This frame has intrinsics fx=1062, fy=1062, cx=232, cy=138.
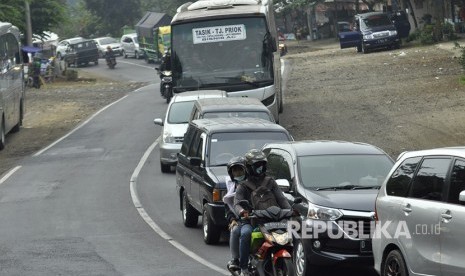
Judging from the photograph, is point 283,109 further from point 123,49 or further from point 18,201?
point 123,49

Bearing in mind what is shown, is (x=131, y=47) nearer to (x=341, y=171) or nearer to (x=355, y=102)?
(x=355, y=102)

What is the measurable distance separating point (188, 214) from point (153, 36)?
194 feet

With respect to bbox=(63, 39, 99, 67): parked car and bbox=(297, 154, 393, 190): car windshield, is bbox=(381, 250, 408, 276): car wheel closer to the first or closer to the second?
bbox=(297, 154, 393, 190): car windshield

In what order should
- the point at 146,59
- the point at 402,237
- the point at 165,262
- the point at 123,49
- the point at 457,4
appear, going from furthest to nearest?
the point at 123,49 → the point at 146,59 → the point at 457,4 → the point at 165,262 → the point at 402,237

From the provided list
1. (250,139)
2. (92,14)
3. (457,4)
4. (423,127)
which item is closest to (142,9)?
(92,14)

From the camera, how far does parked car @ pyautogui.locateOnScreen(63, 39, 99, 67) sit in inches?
3071

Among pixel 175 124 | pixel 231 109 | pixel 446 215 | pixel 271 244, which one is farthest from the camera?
pixel 175 124

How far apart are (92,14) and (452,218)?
109995 mm

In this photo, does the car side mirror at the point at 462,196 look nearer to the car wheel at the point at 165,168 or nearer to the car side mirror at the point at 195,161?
the car side mirror at the point at 195,161

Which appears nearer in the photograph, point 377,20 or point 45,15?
point 377,20

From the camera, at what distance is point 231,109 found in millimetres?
21031

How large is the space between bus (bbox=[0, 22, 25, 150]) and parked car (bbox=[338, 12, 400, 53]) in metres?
25.2

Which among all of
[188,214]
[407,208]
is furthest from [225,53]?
[407,208]

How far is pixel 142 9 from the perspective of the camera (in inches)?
4710
